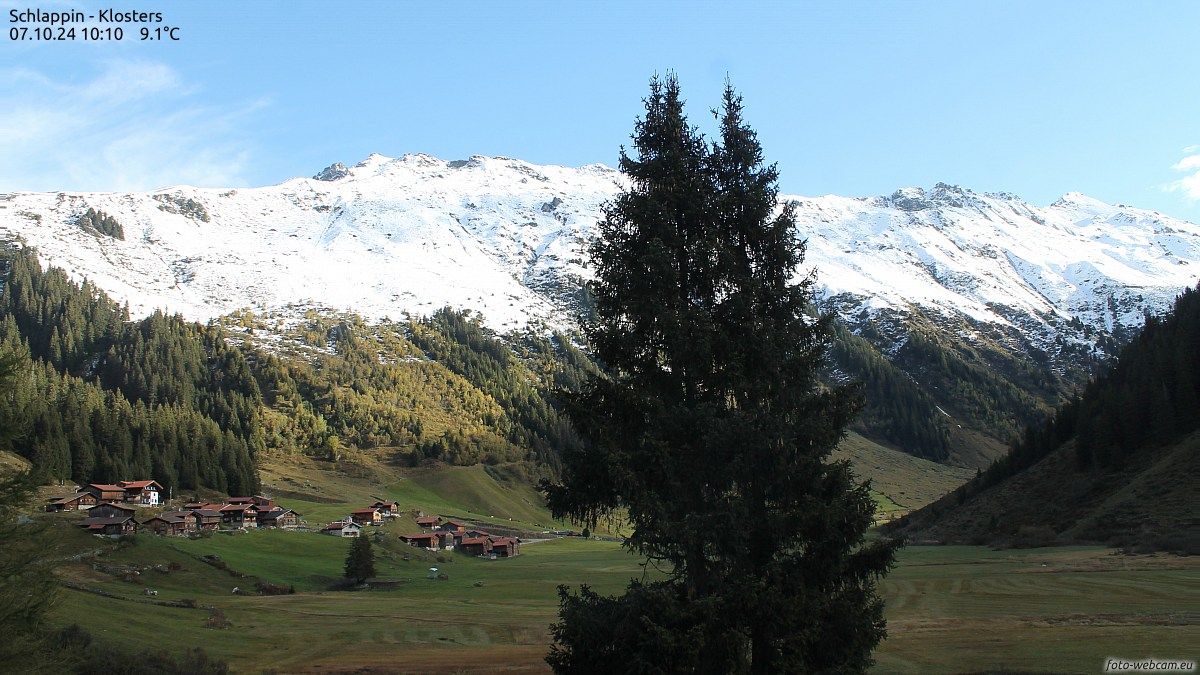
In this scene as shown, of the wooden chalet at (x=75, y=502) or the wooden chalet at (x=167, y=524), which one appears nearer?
the wooden chalet at (x=167, y=524)

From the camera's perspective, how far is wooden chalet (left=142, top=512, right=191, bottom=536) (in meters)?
116

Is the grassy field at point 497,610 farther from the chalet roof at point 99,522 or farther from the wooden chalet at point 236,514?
the wooden chalet at point 236,514

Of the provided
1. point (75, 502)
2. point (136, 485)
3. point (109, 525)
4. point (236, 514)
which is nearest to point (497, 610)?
point (109, 525)

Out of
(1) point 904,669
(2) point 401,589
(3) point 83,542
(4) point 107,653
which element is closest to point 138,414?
(3) point 83,542

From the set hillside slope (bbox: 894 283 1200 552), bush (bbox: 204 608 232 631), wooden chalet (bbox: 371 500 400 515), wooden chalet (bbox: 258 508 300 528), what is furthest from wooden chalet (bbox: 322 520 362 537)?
hillside slope (bbox: 894 283 1200 552)

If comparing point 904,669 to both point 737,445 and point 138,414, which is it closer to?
point 737,445

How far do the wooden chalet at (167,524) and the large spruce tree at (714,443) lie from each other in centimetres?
11892

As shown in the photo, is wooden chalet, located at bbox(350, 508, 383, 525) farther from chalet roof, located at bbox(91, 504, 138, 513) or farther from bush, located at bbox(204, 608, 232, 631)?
bush, located at bbox(204, 608, 232, 631)

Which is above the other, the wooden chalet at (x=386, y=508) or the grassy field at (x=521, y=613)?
the grassy field at (x=521, y=613)

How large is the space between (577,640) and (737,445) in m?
5.34

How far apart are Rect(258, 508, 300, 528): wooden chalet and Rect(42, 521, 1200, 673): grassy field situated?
33317 millimetres

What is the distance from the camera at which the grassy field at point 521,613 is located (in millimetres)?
34031

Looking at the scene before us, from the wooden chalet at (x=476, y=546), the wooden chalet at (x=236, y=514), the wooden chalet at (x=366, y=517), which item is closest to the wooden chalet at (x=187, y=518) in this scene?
the wooden chalet at (x=236, y=514)

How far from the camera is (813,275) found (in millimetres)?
18625
